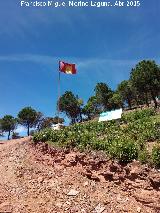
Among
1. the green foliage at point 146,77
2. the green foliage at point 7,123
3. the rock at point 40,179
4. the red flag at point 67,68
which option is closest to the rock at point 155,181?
the rock at point 40,179

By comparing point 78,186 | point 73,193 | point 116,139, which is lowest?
point 73,193

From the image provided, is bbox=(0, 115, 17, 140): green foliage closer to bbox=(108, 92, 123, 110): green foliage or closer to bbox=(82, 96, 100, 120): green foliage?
bbox=(82, 96, 100, 120): green foliage

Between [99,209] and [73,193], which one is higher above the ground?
[73,193]

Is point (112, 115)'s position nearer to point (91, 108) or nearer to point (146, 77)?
point (146, 77)

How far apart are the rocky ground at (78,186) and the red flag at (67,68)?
68.8 ft

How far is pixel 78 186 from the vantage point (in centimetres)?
2316

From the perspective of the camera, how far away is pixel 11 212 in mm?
21375

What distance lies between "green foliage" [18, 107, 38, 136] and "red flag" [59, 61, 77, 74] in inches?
1582

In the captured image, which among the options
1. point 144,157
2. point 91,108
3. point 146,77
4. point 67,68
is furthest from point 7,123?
point 144,157

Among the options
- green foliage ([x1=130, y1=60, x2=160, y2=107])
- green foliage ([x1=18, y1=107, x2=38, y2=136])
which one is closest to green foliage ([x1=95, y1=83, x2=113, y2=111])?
green foliage ([x1=18, y1=107, x2=38, y2=136])

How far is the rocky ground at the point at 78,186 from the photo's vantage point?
2084cm

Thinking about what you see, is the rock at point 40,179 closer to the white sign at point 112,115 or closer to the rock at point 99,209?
the rock at point 99,209

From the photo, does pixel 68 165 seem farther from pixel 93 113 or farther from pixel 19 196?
pixel 93 113

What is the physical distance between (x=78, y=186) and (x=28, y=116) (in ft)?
210
